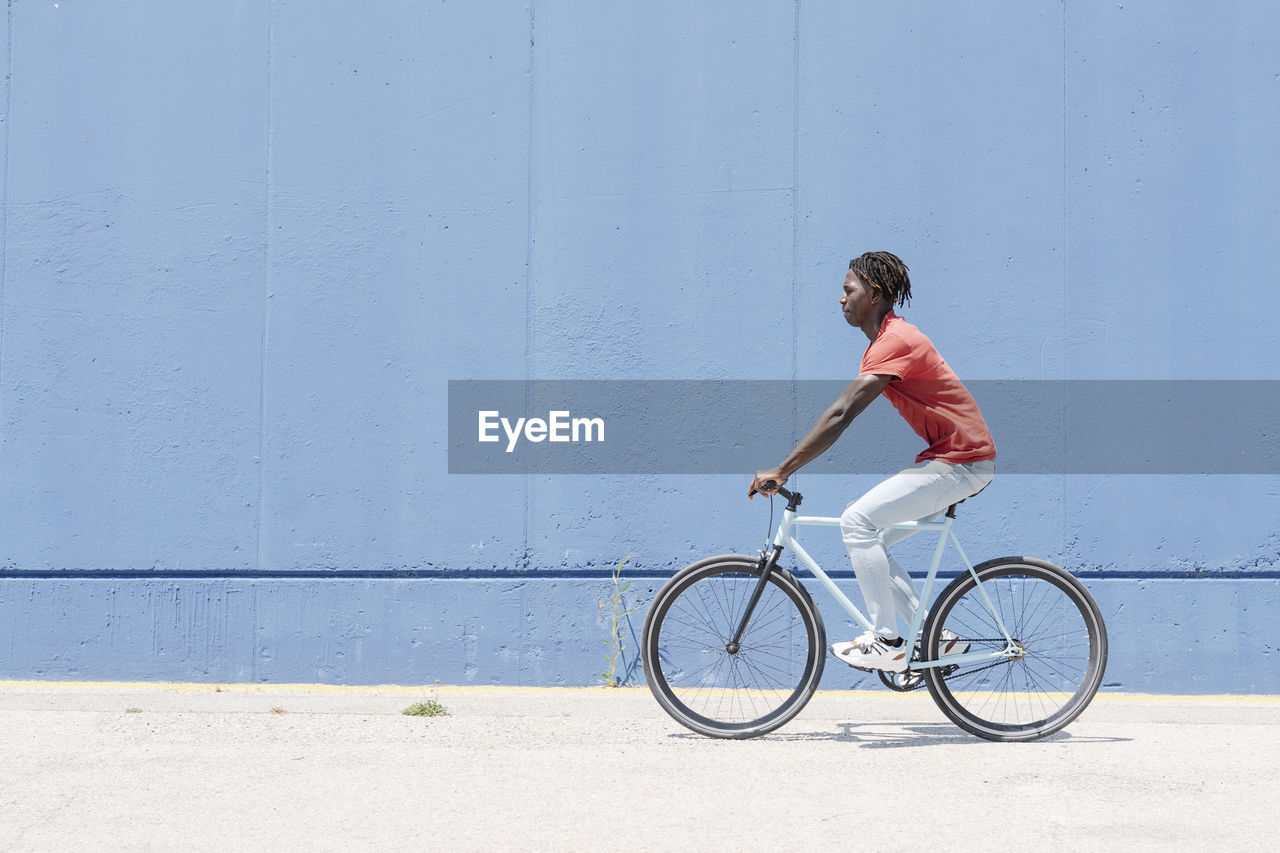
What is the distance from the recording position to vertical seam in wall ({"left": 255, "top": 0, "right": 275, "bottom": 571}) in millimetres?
6336

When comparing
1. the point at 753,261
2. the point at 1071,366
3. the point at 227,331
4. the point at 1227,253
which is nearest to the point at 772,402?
the point at 753,261

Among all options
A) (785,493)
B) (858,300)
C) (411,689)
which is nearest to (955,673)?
(785,493)

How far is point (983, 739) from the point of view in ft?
16.6

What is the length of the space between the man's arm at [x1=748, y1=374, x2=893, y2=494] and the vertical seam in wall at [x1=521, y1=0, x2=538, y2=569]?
69.6 inches

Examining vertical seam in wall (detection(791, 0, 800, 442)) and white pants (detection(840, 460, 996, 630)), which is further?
vertical seam in wall (detection(791, 0, 800, 442))

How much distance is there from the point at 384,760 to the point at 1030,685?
9.04 ft

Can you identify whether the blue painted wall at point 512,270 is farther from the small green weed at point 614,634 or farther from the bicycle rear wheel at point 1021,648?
the bicycle rear wheel at point 1021,648

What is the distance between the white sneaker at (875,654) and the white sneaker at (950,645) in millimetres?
167

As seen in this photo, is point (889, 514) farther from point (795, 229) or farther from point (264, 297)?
point (264, 297)

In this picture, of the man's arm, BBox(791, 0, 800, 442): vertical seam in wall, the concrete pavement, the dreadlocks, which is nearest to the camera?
the concrete pavement

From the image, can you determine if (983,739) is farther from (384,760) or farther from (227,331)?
(227,331)

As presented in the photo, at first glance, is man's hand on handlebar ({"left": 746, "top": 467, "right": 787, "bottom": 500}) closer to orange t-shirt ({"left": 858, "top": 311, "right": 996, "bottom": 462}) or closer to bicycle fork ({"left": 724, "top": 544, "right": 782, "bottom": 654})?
bicycle fork ({"left": 724, "top": 544, "right": 782, "bottom": 654})

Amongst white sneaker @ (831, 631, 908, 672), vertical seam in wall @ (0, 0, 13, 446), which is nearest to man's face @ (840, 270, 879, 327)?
white sneaker @ (831, 631, 908, 672)

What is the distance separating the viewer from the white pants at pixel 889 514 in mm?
4898
